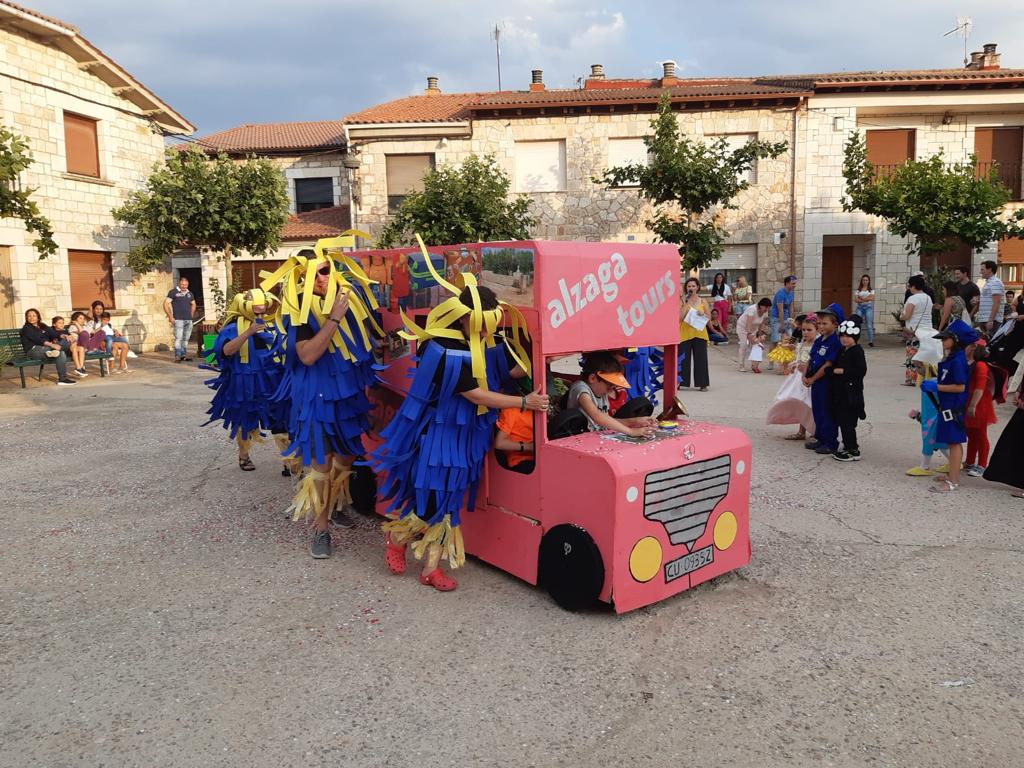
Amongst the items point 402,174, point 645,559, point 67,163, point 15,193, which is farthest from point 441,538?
point 402,174

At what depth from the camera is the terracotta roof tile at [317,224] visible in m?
22.1

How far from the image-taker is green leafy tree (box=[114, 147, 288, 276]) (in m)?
16.4

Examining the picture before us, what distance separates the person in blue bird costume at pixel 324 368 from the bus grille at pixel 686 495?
2.03 metres

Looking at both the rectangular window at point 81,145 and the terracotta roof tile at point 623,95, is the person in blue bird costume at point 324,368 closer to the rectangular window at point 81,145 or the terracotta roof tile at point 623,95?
the rectangular window at point 81,145

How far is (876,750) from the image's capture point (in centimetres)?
279

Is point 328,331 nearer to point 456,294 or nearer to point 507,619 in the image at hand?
point 456,294

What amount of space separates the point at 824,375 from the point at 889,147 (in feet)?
56.5

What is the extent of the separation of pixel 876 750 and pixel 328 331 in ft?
11.2

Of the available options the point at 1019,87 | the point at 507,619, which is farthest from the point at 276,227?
the point at 1019,87

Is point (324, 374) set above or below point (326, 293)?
below

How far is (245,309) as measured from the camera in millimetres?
6250

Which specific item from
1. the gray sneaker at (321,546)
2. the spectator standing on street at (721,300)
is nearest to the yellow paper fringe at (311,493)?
the gray sneaker at (321,546)

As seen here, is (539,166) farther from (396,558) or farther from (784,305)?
(396,558)

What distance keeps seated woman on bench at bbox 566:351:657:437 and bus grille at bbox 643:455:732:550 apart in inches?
13.7
